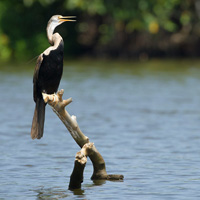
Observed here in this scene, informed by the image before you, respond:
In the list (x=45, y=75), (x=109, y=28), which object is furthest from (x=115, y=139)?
(x=109, y=28)

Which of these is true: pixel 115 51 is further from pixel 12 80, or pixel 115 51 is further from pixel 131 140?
pixel 131 140

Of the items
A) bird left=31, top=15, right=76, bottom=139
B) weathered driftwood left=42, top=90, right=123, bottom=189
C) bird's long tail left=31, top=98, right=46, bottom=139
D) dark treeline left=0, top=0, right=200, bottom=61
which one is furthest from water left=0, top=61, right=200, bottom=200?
dark treeline left=0, top=0, right=200, bottom=61

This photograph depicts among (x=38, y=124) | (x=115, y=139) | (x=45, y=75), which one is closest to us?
(x=38, y=124)

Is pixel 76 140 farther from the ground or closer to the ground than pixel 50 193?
farther from the ground

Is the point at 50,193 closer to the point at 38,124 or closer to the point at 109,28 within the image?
the point at 38,124

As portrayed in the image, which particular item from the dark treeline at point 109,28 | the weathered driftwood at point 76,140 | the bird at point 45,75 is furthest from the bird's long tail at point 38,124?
the dark treeline at point 109,28

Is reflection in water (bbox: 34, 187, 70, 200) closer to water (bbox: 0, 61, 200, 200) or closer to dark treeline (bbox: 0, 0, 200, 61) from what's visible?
water (bbox: 0, 61, 200, 200)

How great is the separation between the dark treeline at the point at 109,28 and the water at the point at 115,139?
8.82m

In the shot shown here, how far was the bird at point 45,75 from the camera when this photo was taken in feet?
29.1

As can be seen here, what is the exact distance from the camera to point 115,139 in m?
13.2

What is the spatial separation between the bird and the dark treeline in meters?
24.2

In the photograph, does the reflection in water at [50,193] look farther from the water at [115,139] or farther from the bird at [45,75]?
the bird at [45,75]

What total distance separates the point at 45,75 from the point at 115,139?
4.46 metres

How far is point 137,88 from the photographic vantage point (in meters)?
22.5
